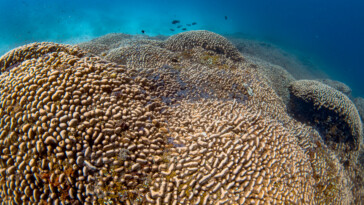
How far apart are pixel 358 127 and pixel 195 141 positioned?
7174 mm

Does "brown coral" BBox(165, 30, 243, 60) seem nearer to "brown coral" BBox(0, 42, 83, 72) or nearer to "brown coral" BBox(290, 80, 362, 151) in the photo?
"brown coral" BBox(290, 80, 362, 151)

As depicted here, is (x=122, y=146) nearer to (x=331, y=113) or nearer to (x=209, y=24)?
(x=331, y=113)

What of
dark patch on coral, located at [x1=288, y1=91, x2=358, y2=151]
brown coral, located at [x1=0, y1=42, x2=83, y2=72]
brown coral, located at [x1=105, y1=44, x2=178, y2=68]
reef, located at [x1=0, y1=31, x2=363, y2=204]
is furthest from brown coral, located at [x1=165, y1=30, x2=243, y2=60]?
brown coral, located at [x1=0, y1=42, x2=83, y2=72]

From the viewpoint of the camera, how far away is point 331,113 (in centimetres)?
628

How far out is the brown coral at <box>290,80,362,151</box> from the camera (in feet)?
19.8

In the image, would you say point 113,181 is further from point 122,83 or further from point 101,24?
point 101,24

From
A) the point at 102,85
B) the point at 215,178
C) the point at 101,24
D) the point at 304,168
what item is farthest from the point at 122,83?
the point at 101,24

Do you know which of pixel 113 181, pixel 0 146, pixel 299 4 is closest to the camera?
pixel 113 181

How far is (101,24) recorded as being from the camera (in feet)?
126

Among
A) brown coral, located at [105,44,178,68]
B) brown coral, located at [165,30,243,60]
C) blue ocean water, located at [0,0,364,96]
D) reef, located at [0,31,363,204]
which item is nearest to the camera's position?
reef, located at [0,31,363,204]

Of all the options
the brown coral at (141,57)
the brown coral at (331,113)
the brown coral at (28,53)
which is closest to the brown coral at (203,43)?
the brown coral at (141,57)

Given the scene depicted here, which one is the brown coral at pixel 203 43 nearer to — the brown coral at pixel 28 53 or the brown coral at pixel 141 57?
the brown coral at pixel 141 57

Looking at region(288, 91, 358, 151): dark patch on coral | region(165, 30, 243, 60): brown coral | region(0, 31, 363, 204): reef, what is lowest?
region(0, 31, 363, 204): reef

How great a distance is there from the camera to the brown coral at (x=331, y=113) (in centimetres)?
603
